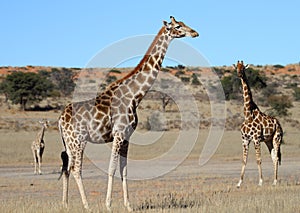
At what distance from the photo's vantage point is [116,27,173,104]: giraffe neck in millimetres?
11820

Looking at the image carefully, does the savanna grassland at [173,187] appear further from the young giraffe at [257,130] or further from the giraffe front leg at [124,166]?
the young giraffe at [257,130]

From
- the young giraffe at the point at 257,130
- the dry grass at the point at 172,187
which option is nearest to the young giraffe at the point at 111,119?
the dry grass at the point at 172,187

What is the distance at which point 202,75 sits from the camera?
3974 inches

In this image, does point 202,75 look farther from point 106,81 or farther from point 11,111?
point 11,111

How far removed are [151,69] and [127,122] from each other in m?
1.27

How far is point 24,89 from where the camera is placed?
6356cm

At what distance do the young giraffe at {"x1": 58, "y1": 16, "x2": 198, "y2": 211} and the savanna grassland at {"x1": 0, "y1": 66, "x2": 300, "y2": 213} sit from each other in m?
0.80

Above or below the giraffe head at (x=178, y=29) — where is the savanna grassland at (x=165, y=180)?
below

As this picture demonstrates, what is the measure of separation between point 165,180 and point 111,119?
8.14 meters

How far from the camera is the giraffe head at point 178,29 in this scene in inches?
460

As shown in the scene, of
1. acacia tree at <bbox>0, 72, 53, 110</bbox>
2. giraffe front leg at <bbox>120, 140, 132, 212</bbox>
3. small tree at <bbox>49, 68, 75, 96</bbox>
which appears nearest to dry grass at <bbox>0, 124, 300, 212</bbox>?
giraffe front leg at <bbox>120, 140, 132, 212</bbox>

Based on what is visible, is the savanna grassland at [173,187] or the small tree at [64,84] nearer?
the savanna grassland at [173,187]

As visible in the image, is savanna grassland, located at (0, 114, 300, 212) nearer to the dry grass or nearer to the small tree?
the dry grass

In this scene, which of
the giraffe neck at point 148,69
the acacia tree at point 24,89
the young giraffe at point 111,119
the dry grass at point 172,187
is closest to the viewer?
the young giraffe at point 111,119
